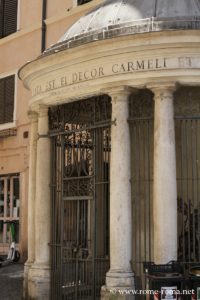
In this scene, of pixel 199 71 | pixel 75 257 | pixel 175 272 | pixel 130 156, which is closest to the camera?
pixel 175 272

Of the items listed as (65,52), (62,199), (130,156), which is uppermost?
(65,52)

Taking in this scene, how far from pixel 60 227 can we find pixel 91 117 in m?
1.92

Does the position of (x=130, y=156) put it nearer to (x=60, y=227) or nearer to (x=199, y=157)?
(x=199, y=157)

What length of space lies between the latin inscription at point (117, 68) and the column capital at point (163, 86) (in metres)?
0.21

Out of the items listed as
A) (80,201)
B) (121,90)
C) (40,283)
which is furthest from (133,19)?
(40,283)

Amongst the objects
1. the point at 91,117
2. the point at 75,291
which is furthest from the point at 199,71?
the point at 75,291

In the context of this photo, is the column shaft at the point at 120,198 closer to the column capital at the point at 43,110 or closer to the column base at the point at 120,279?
the column base at the point at 120,279

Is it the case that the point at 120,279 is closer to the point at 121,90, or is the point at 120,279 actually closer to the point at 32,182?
the point at 121,90

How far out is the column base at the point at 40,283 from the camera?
9.57 meters

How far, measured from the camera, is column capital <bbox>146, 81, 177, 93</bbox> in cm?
816

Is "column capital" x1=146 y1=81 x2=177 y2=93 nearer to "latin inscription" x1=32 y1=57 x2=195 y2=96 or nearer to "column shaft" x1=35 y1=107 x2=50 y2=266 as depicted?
"latin inscription" x1=32 y1=57 x2=195 y2=96

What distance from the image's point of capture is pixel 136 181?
8945 mm

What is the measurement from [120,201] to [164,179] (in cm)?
74

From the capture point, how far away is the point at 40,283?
31.4ft
